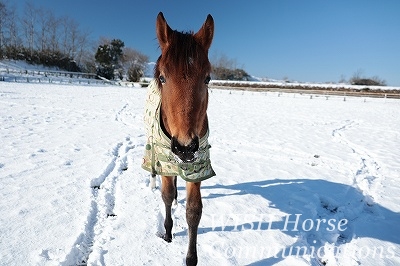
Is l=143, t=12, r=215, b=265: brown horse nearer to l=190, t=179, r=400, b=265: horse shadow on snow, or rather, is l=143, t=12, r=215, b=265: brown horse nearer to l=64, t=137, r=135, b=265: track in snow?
l=64, t=137, r=135, b=265: track in snow

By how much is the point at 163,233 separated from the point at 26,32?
6803 centimetres

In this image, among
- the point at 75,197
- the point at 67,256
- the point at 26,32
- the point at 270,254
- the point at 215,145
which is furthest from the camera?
the point at 26,32

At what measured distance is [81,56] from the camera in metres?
62.2

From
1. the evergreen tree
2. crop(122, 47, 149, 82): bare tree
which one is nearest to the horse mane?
the evergreen tree

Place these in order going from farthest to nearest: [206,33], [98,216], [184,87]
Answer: [98,216] → [206,33] → [184,87]

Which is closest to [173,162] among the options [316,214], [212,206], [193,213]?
[193,213]

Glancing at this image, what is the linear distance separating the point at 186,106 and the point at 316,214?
2.88 m

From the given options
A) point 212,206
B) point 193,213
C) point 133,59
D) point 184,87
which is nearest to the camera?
point 184,87

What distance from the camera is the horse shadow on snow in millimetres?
3002

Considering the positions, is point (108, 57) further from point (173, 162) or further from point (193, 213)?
point (193, 213)

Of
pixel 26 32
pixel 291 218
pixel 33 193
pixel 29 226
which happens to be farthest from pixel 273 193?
pixel 26 32

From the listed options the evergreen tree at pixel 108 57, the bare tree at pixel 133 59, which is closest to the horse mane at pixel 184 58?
the evergreen tree at pixel 108 57

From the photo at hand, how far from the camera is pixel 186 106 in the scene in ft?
6.03

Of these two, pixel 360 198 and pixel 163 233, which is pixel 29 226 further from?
pixel 360 198
